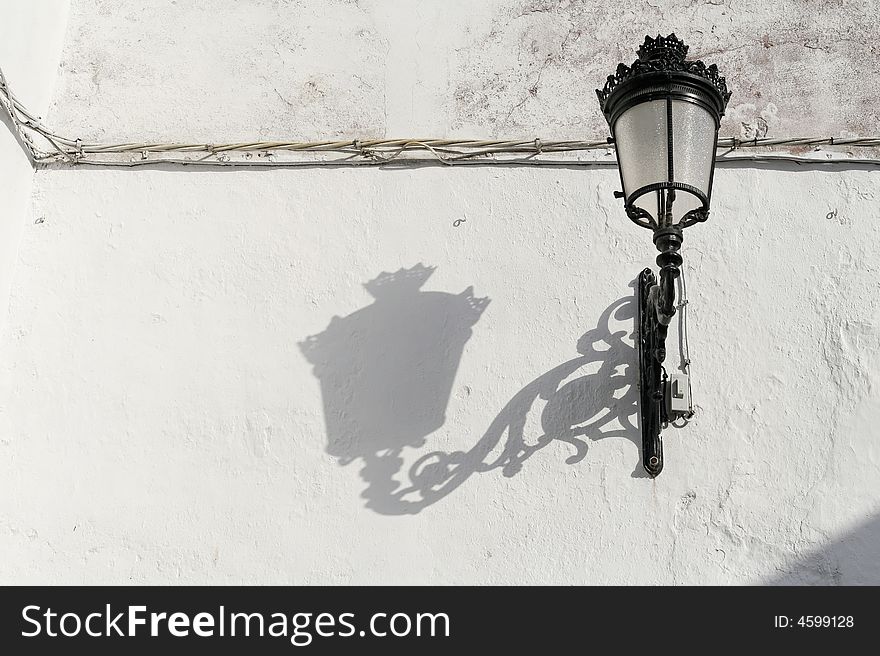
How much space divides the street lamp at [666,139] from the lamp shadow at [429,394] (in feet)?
1.31

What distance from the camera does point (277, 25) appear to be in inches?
141

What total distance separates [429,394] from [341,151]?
0.89 meters

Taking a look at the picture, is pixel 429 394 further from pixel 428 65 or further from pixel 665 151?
pixel 428 65

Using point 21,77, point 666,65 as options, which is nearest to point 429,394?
point 666,65

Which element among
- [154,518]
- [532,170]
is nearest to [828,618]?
[532,170]

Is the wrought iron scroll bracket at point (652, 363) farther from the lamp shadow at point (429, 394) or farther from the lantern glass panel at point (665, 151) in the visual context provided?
the lantern glass panel at point (665, 151)

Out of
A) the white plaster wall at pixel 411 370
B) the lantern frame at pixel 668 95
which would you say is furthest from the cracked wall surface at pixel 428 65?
the lantern frame at pixel 668 95

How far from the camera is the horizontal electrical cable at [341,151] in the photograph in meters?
3.25

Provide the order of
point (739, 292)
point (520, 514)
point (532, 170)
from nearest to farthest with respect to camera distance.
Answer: point (520, 514) → point (739, 292) → point (532, 170)

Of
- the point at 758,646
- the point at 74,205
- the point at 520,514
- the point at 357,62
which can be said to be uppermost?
Result: the point at 357,62

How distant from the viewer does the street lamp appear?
2.44m

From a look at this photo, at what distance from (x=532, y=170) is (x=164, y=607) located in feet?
5.60

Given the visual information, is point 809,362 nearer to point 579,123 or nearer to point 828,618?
point 828,618

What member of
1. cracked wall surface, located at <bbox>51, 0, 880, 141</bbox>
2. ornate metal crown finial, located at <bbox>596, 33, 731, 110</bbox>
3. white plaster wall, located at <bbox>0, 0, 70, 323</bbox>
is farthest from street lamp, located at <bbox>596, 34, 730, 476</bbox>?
white plaster wall, located at <bbox>0, 0, 70, 323</bbox>
